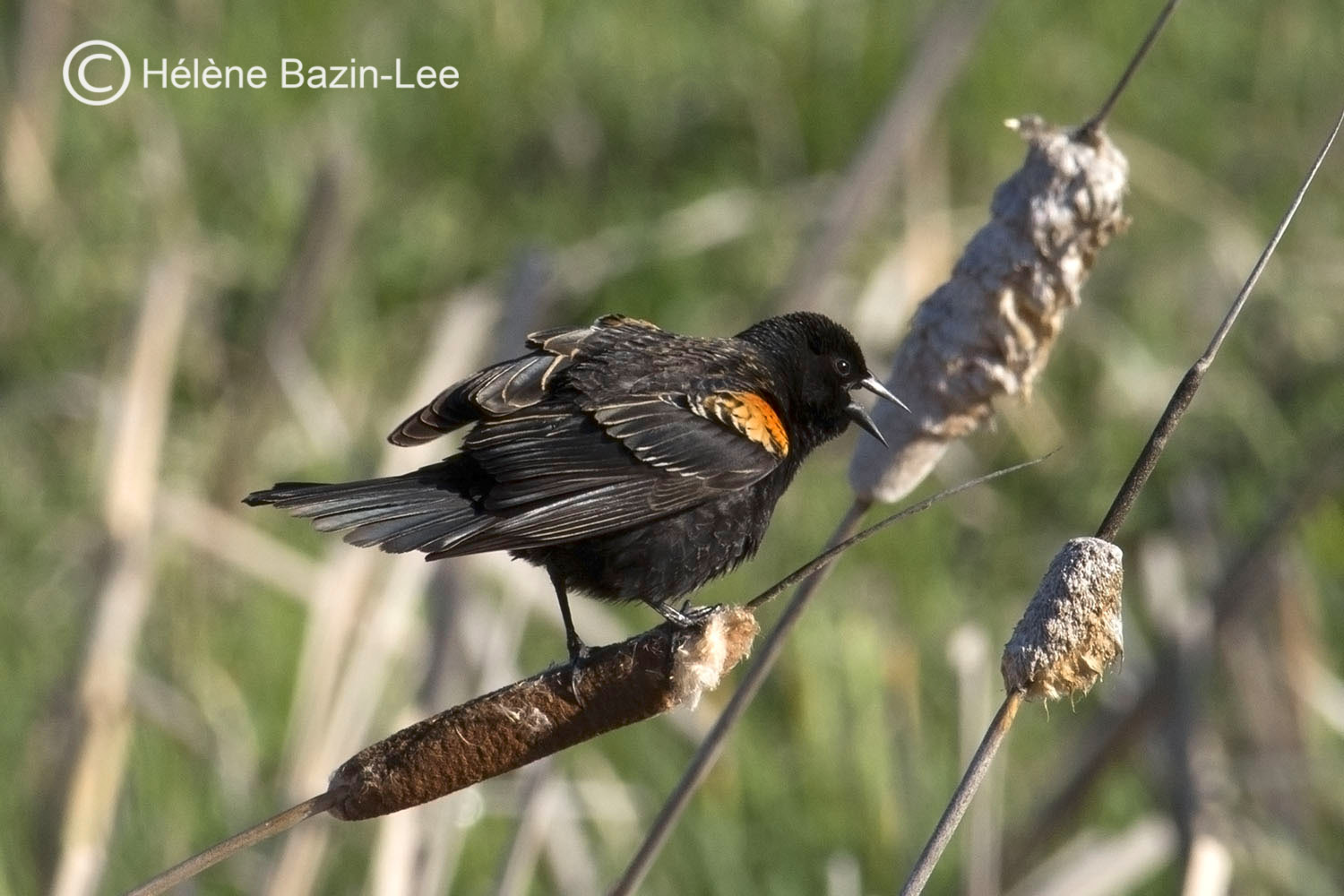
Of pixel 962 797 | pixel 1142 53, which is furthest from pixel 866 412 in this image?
pixel 962 797

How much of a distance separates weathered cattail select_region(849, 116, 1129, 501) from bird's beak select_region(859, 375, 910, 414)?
13 millimetres

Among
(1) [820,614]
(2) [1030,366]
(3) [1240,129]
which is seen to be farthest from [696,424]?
(3) [1240,129]

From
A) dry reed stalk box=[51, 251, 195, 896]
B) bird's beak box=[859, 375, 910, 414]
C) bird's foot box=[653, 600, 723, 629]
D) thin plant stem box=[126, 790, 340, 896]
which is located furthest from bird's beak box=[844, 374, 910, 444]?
dry reed stalk box=[51, 251, 195, 896]

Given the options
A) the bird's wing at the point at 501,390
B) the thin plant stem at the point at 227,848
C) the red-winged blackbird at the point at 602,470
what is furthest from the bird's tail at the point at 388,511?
the thin plant stem at the point at 227,848

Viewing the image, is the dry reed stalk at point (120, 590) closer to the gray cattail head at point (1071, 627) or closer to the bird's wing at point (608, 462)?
the bird's wing at point (608, 462)

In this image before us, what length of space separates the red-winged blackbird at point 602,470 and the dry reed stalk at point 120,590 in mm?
891

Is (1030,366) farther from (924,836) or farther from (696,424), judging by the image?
(924,836)

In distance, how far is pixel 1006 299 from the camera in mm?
2107

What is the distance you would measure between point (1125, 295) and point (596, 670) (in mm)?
3786

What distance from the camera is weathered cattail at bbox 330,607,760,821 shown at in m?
1.64

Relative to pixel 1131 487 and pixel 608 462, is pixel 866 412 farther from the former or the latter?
pixel 1131 487

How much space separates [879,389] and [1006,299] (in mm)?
295

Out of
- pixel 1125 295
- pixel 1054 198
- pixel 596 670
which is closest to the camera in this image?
pixel 596 670

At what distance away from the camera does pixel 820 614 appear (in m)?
4.09
